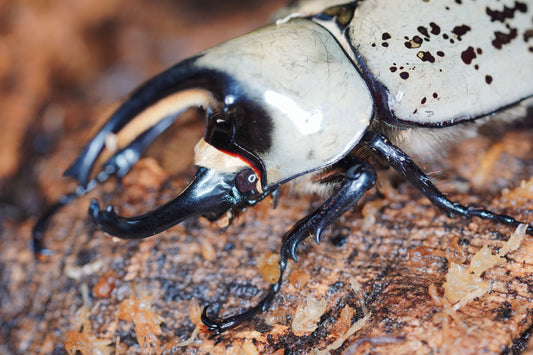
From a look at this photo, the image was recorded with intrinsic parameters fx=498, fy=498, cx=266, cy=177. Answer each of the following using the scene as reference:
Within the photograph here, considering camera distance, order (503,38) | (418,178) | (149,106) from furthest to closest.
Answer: (503,38)
(149,106)
(418,178)

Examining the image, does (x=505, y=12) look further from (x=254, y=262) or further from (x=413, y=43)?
(x=254, y=262)

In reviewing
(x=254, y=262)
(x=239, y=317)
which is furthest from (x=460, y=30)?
(x=239, y=317)

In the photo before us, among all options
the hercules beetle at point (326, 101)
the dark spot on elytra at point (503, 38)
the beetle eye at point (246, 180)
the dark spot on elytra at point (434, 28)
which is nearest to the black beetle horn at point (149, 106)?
the hercules beetle at point (326, 101)

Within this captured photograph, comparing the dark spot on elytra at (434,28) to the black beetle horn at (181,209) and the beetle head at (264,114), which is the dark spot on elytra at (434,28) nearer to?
the beetle head at (264,114)

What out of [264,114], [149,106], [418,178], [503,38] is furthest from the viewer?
[503,38]

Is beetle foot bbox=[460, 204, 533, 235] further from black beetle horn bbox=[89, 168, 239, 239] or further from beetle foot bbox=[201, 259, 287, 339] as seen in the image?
black beetle horn bbox=[89, 168, 239, 239]

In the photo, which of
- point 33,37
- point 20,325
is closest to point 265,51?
point 20,325

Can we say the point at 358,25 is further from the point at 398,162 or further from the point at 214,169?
the point at 214,169
